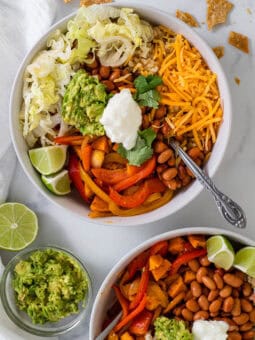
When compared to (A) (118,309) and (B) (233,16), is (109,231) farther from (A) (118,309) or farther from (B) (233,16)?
(B) (233,16)

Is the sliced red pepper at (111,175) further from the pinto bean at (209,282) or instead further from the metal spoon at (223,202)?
the pinto bean at (209,282)

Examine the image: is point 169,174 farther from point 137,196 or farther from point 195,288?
point 195,288

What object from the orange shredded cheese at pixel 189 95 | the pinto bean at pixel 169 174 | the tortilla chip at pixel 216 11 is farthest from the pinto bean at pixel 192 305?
the tortilla chip at pixel 216 11

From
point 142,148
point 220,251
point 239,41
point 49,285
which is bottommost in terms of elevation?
point 49,285

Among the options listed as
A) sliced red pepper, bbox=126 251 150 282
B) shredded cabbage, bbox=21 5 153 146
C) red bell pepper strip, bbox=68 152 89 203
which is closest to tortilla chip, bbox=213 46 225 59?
shredded cabbage, bbox=21 5 153 146

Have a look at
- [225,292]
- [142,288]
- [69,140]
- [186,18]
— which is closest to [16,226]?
[69,140]

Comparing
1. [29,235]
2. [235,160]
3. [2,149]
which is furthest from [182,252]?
[2,149]
